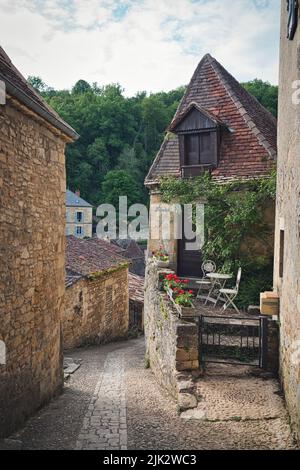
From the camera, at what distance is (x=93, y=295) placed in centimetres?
1412

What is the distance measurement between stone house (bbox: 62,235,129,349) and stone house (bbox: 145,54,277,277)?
2.86 meters

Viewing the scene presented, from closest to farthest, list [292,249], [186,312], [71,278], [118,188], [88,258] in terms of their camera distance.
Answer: [292,249] → [186,312] → [71,278] → [88,258] → [118,188]

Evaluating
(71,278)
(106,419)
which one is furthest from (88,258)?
(106,419)

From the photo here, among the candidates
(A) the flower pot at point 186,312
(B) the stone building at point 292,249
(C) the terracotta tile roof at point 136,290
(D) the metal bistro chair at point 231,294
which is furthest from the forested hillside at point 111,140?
(B) the stone building at point 292,249

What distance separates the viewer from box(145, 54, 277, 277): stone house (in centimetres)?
1058

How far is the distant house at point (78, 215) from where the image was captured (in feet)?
135

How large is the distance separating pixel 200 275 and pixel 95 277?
13.8 feet

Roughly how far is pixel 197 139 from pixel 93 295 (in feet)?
21.8

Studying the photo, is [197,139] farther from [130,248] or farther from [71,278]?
[130,248]

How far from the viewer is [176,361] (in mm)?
6570

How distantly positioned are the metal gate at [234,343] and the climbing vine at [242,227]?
6.23ft

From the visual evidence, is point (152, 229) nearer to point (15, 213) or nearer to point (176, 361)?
point (176, 361)
